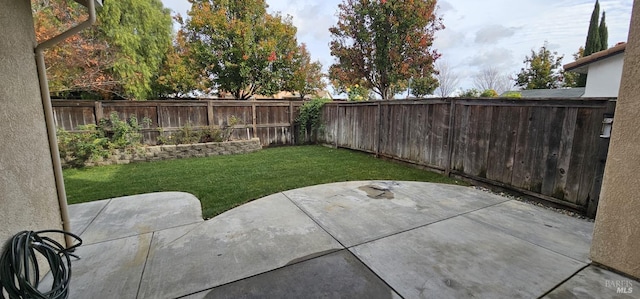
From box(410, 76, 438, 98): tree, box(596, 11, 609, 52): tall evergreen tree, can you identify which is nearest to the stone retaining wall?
box(410, 76, 438, 98): tree

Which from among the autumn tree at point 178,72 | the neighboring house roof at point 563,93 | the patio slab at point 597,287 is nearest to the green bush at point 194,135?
the autumn tree at point 178,72

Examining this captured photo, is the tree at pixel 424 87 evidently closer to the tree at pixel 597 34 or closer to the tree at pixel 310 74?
the tree at pixel 310 74

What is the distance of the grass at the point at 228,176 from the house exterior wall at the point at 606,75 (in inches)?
243

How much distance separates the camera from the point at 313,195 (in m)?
4.07

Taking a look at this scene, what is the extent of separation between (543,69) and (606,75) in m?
15.8

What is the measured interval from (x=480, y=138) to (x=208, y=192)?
471 cm

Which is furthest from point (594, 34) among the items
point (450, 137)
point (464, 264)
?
point (464, 264)

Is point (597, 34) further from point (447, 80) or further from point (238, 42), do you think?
point (238, 42)

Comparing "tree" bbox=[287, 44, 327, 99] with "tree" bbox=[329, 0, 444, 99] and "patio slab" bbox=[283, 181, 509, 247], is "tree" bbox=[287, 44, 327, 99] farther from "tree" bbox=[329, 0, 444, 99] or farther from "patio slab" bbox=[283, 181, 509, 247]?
"patio slab" bbox=[283, 181, 509, 247]

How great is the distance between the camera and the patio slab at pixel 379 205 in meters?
2.96

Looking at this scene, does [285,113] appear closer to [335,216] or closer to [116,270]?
[335,216]

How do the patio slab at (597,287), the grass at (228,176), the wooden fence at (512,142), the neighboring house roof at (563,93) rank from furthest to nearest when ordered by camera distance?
the neighboring house roof at (563,93) → the grass at (228,176) → the wooden fence at (512,142) → the patio slab at (597,287)

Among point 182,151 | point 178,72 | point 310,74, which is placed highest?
point 310,74

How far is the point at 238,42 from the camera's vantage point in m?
11.6
